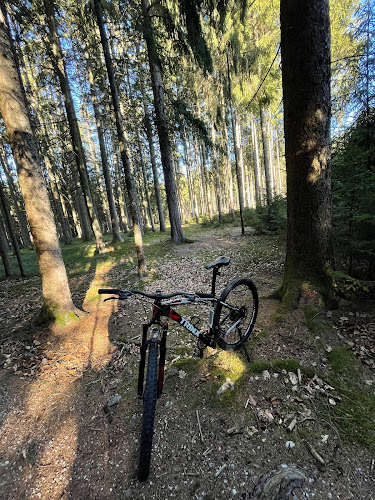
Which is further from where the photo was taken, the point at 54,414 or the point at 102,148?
the point at 102,148

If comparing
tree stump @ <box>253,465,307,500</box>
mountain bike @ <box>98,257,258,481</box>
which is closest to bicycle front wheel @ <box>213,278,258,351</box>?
mountain bike @ <box>98,257,258,481</box>

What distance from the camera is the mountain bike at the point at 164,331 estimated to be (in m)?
2.02

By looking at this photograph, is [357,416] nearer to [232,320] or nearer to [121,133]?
[232,320]

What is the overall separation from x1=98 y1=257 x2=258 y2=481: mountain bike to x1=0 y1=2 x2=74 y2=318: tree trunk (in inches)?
125

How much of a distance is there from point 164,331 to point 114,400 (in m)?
1.43

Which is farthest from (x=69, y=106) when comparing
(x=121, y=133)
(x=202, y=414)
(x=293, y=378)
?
(x=293, y=378)

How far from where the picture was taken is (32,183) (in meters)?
4.66

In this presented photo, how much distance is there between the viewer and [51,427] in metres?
2.83

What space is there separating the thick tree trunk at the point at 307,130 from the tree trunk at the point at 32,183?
4784mm

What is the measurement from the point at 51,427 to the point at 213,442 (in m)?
2.06

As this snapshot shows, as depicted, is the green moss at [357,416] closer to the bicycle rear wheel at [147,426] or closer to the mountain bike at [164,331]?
the mountain bike at [164,331]

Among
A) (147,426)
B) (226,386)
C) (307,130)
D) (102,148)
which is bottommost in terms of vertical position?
(226,386)

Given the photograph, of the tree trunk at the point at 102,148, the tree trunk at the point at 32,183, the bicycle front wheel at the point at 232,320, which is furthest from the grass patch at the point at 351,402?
the tree trunk at the point at 102,148

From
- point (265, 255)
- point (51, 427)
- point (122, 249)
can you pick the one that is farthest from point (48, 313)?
point (122, 249)
